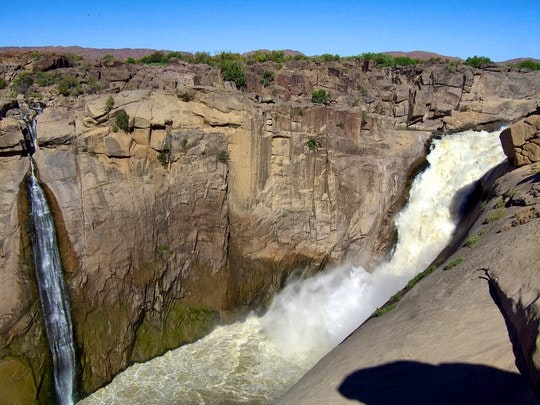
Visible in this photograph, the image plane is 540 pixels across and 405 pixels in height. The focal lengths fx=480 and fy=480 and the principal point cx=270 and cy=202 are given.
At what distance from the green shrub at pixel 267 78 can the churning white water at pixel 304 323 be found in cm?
1354

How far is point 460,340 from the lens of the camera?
36.9 ft

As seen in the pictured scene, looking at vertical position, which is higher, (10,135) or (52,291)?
(10,135)

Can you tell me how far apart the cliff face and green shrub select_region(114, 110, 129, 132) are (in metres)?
0.17

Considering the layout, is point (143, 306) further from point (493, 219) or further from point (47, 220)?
point (493, 219)

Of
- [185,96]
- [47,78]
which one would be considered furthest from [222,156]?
[47,78]

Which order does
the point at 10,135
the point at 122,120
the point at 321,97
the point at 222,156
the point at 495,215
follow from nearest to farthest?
the point at 10,135 → the point at 495,215 → the point at 122,120 → the point at 222,156 → the point at 321,97

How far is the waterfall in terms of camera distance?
17.2m

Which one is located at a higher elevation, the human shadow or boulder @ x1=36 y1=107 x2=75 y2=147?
boulder @ x1=36 y1=107 x2=75 y2=147

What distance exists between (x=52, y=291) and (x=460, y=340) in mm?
13884

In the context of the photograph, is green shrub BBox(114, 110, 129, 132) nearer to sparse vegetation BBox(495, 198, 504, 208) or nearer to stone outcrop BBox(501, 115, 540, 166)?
sparse vegetation BBox(495, 198, 504, 208)

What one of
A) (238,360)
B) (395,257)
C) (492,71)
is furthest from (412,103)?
(238,360)

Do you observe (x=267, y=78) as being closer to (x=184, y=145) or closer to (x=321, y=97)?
(x=321, y=97)

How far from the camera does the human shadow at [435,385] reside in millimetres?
9234

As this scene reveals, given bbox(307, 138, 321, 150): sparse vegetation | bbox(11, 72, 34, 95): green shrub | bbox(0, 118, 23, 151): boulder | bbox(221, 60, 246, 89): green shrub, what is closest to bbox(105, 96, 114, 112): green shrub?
bbox(0, 118, 23, 151): boulder
